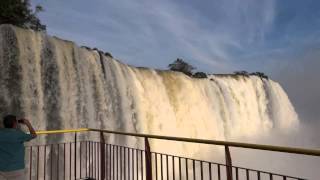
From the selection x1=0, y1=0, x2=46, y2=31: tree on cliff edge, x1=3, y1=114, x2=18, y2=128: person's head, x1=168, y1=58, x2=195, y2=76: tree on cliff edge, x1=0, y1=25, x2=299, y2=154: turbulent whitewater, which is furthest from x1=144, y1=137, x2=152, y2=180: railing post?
x1=168, y1=58, x2=195, y2=76: tree on cliff edge

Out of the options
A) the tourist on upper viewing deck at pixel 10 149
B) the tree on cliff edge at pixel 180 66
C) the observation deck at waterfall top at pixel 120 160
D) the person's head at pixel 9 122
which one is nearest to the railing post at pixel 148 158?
the observation deck at waterfall top at pixel 120 160

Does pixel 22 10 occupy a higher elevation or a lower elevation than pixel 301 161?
higher

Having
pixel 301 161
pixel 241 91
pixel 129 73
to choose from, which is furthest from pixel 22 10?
pixel 301 161

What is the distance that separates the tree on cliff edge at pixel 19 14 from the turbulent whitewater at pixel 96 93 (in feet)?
29.9

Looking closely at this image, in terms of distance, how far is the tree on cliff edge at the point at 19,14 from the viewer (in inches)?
908

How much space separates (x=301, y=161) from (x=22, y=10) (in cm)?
2259

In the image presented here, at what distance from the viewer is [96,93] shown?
16.4 m

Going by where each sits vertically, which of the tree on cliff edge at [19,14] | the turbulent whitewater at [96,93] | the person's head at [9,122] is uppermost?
the tree on cliff edge at [19,14]

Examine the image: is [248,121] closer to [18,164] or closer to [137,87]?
[137,87]

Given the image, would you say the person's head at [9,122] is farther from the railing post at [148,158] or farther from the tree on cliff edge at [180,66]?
the tree on cliff edge at [180,66]

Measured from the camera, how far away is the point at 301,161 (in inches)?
1130

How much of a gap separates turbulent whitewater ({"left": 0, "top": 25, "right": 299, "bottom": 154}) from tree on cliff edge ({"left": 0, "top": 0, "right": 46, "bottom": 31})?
29.9 feet

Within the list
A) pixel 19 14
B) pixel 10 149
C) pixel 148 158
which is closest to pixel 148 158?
pixel 148 158

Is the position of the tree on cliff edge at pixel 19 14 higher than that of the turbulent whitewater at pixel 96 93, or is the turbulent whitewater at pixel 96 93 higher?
the tree on cliff edge at pixel 19 14
